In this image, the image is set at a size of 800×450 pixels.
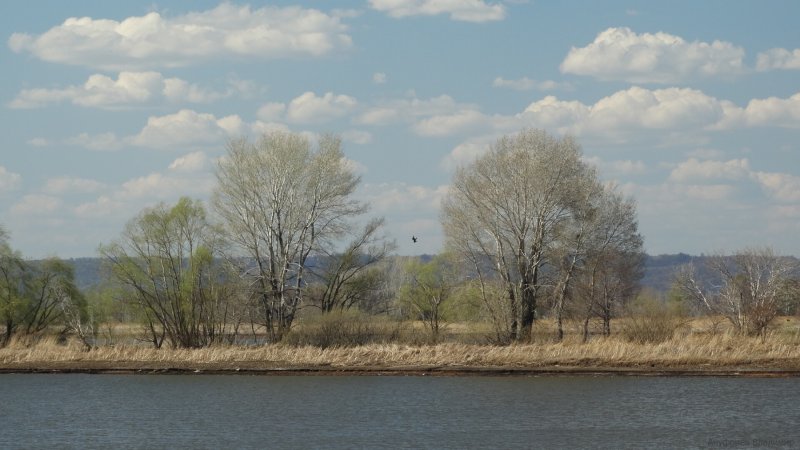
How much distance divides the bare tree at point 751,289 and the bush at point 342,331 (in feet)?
50.4

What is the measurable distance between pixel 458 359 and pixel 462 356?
1.21ft

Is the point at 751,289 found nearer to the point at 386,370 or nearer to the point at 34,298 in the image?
the point at 386,370

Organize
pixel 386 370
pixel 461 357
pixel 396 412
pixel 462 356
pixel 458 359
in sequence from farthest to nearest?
pixel 462 356, pixel 461 357, pixel 458 359, pixel 386 370, pixel 396 412

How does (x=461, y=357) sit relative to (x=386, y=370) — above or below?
above

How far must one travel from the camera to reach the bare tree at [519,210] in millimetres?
45188

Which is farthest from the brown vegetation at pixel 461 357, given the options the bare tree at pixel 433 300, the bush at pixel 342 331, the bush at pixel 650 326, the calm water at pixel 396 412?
the bare tree at pixel 433 300

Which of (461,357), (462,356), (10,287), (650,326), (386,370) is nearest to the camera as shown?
(386,370)

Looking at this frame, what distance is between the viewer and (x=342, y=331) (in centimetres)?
4400

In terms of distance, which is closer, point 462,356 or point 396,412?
point 396,412

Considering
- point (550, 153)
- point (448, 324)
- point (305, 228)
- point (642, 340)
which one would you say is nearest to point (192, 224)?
point (305, 228)

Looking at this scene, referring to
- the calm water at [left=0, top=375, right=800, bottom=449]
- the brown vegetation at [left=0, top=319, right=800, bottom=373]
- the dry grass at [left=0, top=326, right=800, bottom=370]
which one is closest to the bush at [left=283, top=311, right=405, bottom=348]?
the brown vegetation at [left=0, top=319, right=800, bottom=373]

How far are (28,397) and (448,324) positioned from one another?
20.8m

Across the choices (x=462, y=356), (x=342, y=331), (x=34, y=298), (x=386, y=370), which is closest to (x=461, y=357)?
(x=462, y=356)

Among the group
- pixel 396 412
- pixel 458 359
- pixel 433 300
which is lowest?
pixel 396 412
